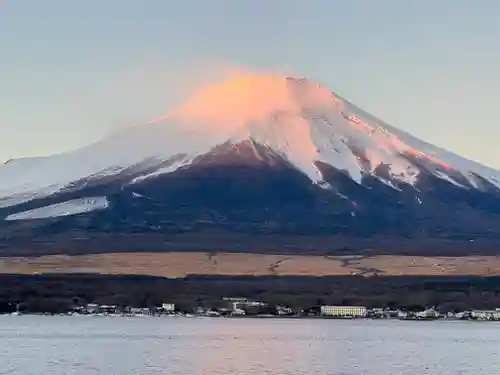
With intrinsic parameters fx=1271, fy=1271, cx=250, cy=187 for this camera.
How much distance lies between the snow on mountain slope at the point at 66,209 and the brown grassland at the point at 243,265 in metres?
7.98

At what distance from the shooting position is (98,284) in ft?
223

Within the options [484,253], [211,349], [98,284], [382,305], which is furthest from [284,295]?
[211,349]

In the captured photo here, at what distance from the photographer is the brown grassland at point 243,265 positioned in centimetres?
7088

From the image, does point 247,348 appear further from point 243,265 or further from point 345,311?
point 243,265

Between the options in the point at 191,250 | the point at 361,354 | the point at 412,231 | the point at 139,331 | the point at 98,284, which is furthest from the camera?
the point at 412,231

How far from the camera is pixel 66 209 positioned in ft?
280

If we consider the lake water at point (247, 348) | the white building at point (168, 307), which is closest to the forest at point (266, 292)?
the white building at point (168, 307)

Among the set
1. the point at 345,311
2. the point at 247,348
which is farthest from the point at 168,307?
the point at 247,348

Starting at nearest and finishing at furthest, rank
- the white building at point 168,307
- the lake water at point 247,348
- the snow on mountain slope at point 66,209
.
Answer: the lake water at point 247,348 < the white building at point 168,307 < the snow on mountain slope at point 66,209

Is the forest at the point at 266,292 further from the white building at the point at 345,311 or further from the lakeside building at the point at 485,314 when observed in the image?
the white building at the point at 345,311

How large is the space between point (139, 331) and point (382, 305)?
629 inches

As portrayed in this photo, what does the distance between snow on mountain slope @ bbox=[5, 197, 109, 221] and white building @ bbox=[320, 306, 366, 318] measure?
67.3 ft

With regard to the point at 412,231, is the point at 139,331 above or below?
below

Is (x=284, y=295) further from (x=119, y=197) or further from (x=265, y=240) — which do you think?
(x=119, y=197)
